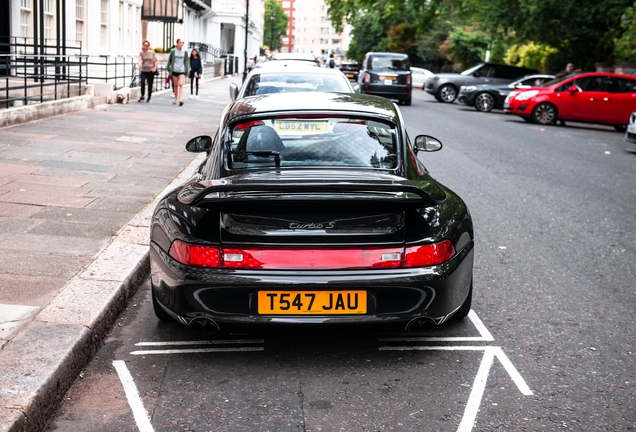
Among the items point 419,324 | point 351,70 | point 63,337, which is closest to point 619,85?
point 419,324

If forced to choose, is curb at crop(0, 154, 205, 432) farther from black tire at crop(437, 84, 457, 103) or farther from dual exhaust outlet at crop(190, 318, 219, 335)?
black tire at crop(437, 84, 457, 103)

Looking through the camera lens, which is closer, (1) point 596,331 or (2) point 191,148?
(1) point 596,331

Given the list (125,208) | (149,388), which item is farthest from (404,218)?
(125,208)

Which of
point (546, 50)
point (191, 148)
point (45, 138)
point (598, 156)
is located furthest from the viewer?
point (546, 50)

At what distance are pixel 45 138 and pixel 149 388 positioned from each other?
10.5 m

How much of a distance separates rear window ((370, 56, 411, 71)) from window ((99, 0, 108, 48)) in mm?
9510

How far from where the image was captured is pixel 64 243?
6660mm

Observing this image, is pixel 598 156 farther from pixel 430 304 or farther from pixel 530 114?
pixel 430 304

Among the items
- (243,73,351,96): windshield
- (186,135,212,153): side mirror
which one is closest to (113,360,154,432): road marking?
(186,135,212,153): side mirror

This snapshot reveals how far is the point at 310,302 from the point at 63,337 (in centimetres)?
131

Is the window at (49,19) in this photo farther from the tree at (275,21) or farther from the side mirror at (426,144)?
the tree at (275,21)

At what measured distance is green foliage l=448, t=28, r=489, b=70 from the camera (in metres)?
57.0

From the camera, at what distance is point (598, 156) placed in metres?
16.5

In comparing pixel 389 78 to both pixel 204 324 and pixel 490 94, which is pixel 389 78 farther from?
pixel 204 324
